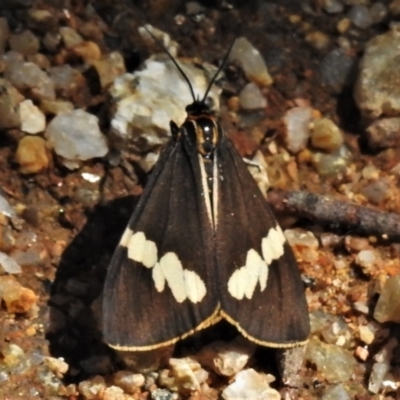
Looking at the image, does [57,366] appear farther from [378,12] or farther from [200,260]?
[378,12]

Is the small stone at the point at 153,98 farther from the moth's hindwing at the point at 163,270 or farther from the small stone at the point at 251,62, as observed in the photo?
the moth's hindwing at the point at 163,270

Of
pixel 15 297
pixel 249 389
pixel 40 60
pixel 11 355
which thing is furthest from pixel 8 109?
pixel 249 389

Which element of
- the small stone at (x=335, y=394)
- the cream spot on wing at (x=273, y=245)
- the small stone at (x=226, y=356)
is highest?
the cream spot on wing at (x=273, y=245)

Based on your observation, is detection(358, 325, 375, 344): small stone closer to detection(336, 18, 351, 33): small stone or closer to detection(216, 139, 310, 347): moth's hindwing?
detection(216, 139, 310, 347): moth's hindwing

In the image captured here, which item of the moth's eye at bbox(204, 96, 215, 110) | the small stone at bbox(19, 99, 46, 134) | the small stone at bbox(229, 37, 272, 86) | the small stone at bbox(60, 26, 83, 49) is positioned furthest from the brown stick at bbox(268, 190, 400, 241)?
the small stone at bbox(60, 26, 83, 49)

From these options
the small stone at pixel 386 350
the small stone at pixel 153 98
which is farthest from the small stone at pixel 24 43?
the small stone at pixel 386 350

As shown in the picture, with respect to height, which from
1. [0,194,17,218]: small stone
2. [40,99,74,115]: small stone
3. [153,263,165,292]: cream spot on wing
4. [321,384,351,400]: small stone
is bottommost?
[321,384,351,400]: small stone
